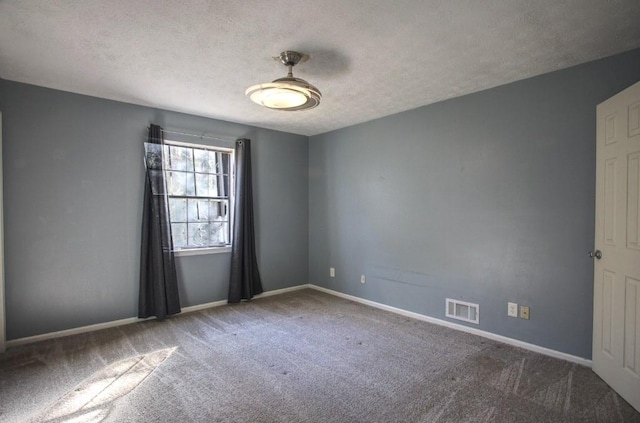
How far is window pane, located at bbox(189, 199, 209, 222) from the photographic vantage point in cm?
430

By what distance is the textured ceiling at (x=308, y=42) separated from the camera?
6.47ft

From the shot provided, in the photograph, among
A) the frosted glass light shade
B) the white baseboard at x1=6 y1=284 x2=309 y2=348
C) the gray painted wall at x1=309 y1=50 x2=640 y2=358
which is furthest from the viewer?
the white baseboard at x1=6 y1=284 x2=309 y2=348

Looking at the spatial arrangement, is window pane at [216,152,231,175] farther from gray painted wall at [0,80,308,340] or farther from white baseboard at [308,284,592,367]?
white baseboard at [308,284,592,367]

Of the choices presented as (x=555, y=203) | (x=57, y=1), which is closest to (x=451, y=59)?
(x=555, y=203)

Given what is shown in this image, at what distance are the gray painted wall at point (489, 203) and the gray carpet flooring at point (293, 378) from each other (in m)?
0.47

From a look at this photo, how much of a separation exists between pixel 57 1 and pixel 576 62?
12.2 ft

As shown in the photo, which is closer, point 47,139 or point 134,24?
point 134,24

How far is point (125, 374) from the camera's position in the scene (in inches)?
102

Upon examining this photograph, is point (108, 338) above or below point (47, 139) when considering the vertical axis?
below

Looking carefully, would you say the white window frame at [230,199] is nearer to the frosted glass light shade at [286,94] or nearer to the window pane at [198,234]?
the window pane at [198,234]

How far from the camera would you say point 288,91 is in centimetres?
253

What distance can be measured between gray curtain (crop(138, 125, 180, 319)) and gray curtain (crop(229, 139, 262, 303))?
2.78ft

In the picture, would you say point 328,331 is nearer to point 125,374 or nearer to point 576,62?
point 125,374

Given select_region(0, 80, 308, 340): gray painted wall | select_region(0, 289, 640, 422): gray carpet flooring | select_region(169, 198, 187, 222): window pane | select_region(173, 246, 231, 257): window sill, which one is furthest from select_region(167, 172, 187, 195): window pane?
select_region(0, 289, 640, 422): gray carpet flooring
